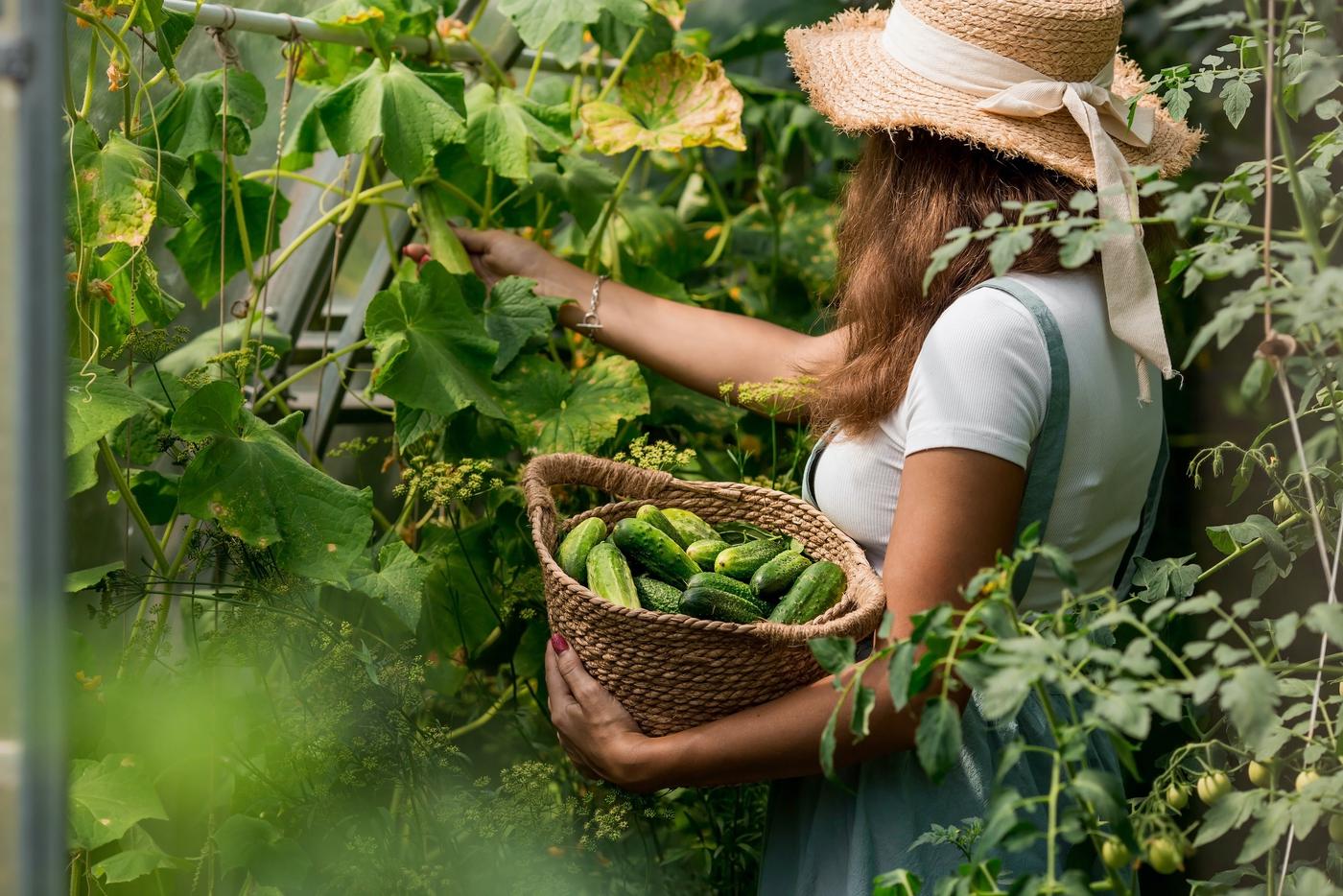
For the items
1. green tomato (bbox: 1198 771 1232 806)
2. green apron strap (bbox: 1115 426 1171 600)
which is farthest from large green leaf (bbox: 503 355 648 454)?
green tomato (bbox: 1198 771 1232 806)

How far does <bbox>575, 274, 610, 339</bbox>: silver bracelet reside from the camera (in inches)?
71.0

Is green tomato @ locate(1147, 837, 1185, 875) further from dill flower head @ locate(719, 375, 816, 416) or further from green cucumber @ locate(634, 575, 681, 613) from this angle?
dill flower head @ locate(719, 375, 816, 416)

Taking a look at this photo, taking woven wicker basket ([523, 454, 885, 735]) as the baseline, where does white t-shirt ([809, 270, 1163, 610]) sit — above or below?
above

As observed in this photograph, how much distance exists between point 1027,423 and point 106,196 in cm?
99

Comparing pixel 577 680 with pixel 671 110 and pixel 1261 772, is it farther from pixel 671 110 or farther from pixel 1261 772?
pixel 671 110

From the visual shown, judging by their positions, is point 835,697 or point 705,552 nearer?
point 835,697

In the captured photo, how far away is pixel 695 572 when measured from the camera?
4.49 feet

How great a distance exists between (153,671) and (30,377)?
1237 millimetres

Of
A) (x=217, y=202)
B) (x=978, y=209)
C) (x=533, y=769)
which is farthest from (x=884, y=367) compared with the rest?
(x=217, y=202)

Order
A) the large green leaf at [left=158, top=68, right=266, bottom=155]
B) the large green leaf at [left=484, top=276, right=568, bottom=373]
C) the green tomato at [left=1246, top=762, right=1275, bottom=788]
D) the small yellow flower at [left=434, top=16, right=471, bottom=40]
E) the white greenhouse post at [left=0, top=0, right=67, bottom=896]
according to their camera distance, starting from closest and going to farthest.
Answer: the white greenhouse post at [left=0, top=0, right=67, bottom=896] < the green tomato at [left=1246, top=762, right=1275, bottom=788] < the large green leaf at [left=158, top=68, right=266, bottom=155] < the large green leaf at [left=484, top=276, right=568, bottom=373] < the small yellow flower at [left=434, top=16, right=471, bottom=40]

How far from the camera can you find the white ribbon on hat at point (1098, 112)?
124cm

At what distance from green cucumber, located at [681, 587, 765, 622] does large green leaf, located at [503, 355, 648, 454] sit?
500mm

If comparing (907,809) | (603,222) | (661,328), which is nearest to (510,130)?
(603,222)

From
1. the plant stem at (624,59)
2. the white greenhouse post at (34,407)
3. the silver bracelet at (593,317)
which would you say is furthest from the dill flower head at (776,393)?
the white greenhouse post at (34,407)
